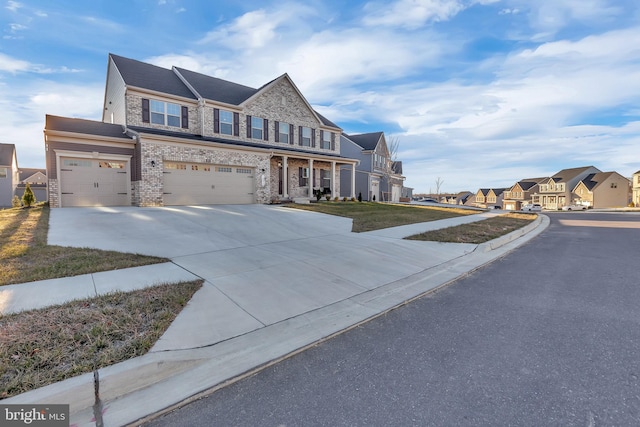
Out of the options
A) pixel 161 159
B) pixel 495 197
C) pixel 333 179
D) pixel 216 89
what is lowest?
pixel 495 197

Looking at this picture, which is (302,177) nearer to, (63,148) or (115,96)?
(115,96)

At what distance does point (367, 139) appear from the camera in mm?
36094

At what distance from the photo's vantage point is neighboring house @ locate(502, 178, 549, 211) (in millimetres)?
69250

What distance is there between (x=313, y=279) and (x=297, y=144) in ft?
62.4

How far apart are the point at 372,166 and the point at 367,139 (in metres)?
4.17

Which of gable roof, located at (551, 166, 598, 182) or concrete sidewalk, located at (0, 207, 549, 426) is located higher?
gable roof, located at (551, 166, 598, 182)

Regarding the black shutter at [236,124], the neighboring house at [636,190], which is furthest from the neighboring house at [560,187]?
the black shutter at [236,124]

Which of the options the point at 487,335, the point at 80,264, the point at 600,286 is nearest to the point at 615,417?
the point at 487,335

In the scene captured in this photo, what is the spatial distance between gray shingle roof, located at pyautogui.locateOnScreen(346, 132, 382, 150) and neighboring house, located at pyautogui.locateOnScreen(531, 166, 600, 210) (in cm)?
4731

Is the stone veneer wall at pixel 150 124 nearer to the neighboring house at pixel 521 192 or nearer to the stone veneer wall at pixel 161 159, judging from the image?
the stone veneer wall at pixel 161 159

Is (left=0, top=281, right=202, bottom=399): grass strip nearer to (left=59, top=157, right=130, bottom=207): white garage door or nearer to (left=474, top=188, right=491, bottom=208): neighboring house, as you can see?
(left=59, top=157, right=130, bottom=207): white garage door

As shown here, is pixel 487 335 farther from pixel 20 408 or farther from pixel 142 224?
pixel 142 224

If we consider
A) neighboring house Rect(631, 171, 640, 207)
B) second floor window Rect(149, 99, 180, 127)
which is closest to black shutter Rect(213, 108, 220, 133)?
second floor window Rect(149, 99, 180, 127)

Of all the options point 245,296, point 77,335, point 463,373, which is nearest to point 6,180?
point 77,335
